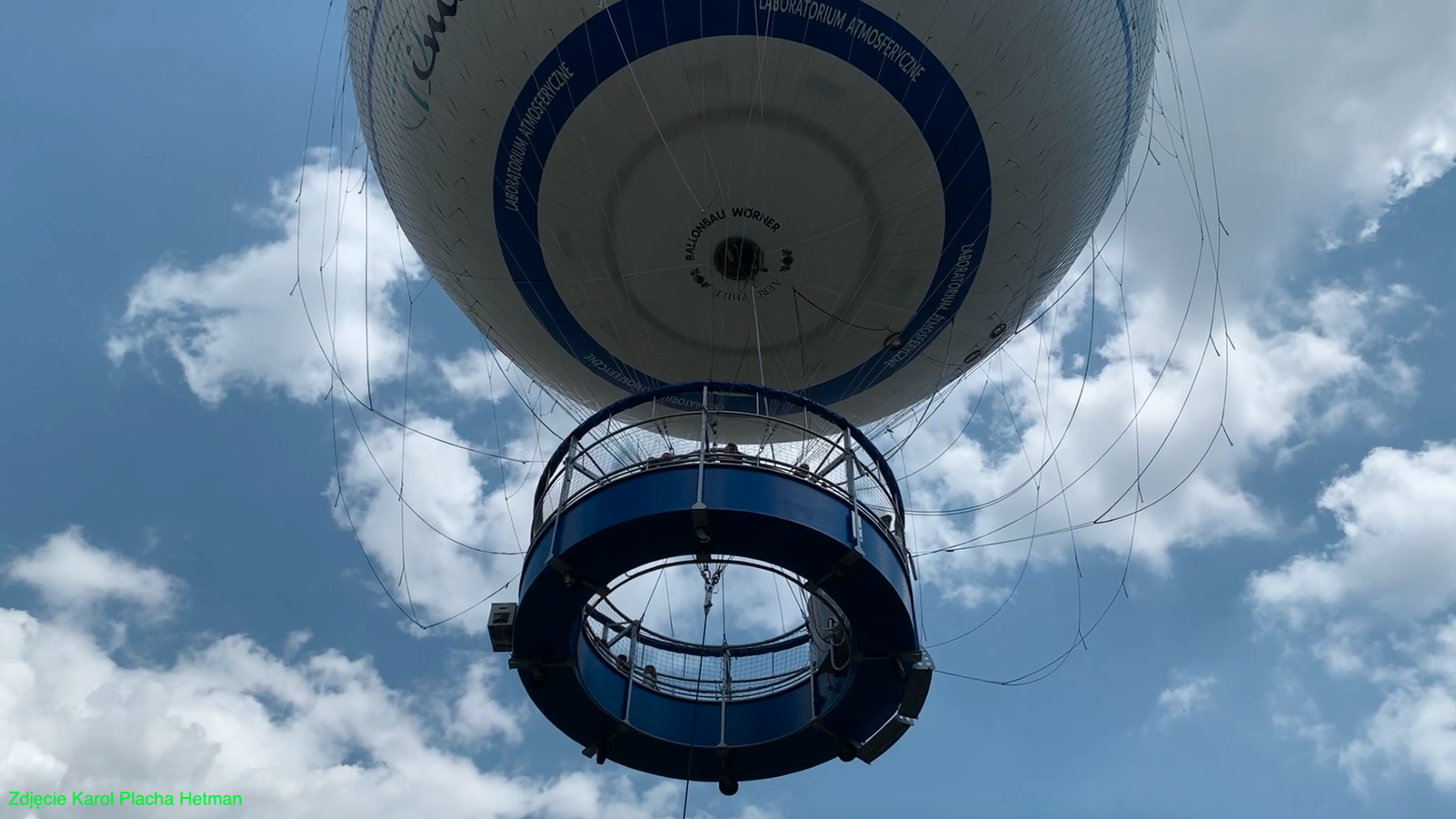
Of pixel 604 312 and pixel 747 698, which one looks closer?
pixel 747 698

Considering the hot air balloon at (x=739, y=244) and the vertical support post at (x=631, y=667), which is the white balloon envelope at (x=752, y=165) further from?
the vertical support post at (x=631, y=667)

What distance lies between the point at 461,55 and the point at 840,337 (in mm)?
4967

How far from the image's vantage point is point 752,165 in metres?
10.7

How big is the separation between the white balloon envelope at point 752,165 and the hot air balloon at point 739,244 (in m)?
0.03

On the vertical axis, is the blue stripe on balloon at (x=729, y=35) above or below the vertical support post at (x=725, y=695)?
above

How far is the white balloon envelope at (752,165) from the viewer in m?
9.87

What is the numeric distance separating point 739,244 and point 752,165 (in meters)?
0.89

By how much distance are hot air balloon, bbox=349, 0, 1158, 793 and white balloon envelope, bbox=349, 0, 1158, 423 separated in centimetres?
3

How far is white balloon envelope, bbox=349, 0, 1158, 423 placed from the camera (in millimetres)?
9867

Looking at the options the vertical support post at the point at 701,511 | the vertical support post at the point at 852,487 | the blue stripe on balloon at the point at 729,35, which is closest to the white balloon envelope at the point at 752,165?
the blue stripe on balloon at the point at 729,35

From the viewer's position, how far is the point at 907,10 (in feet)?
31.5

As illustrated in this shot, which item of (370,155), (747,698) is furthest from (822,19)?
(747,698)

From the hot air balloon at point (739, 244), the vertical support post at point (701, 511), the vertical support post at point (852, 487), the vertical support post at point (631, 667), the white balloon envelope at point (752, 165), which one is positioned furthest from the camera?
A: the vertical support post at point (631, 667)

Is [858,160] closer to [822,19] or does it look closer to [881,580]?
[822,19]
